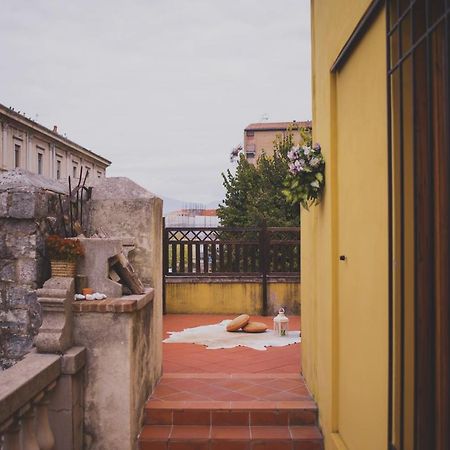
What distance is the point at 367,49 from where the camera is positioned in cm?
294

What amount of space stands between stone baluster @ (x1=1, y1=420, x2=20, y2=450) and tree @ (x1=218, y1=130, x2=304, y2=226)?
55.9 feet

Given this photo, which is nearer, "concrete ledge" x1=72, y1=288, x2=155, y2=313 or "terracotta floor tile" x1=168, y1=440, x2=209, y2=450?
"concrete ledge" x1=72, y1=288, x2=155, y2=313

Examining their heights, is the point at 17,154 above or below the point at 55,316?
above

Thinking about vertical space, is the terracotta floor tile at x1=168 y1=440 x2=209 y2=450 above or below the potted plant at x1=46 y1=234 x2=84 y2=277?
below

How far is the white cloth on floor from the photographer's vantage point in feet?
22.4

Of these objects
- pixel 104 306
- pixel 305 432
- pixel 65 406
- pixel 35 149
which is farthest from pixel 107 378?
pixel 35 149

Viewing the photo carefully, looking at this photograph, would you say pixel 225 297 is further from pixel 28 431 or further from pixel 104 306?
pixel 28 431

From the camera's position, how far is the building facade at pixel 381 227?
199 centimetres

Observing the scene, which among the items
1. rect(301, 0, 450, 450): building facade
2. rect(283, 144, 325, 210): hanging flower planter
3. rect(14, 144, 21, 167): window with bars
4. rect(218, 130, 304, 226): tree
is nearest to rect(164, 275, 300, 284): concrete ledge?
rect(301, 0, 450, 450): building facade

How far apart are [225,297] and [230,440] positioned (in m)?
5.65

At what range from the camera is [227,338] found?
7.24m

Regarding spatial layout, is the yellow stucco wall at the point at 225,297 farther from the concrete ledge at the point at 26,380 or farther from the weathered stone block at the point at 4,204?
the concrete ledge at the point at 26,380

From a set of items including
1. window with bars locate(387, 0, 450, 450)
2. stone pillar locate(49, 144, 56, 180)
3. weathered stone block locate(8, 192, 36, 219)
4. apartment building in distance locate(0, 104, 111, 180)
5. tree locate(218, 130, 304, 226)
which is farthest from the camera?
stone pillar locate(49, 144, 56, 180)

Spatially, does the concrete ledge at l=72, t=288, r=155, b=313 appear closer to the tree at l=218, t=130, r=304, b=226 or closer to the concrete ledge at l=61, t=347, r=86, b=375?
the concrete ledge at l=61, t=347, r=86, b=375
